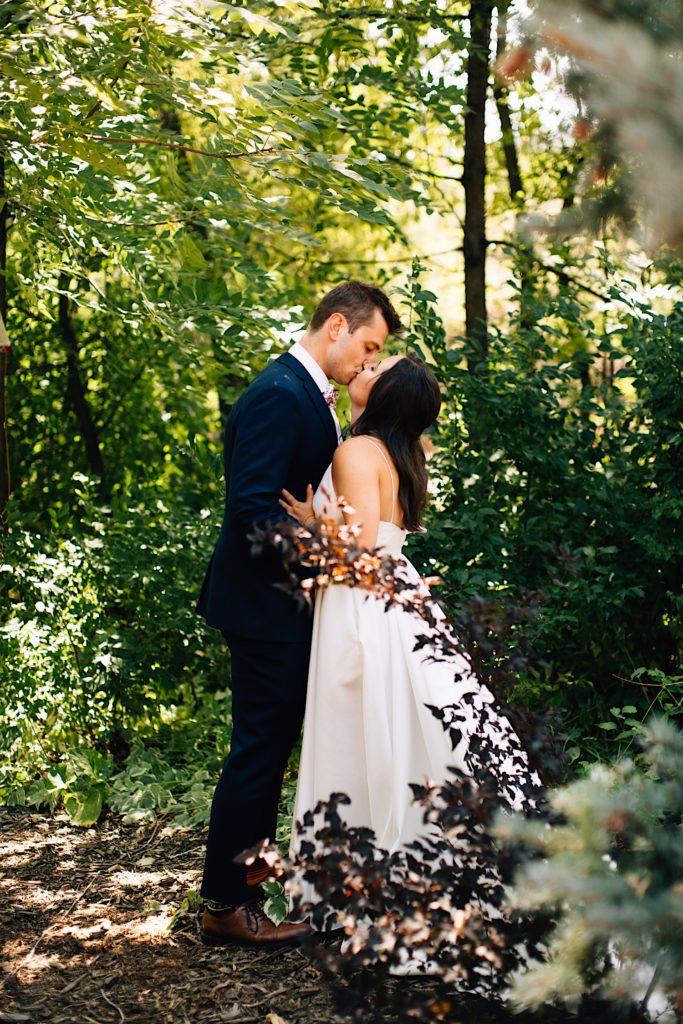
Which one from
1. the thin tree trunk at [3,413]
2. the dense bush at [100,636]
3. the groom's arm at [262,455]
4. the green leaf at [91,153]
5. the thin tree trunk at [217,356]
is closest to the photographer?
the groom's arm at [262,455]

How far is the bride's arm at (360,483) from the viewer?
335cm

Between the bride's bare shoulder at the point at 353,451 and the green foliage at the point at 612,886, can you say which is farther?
the bride's bare shoulder at the point at 353,451

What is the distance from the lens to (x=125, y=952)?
11.5 feet

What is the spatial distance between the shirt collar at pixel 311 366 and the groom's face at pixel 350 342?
66 mm

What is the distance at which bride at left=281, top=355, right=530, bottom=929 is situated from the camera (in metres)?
3.33

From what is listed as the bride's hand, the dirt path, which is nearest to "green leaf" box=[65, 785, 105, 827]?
the dirt path

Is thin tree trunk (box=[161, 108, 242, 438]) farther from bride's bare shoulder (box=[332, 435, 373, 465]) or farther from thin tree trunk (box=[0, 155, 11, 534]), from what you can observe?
bride's bare shoulder (box=[332, 435, 373, 465])

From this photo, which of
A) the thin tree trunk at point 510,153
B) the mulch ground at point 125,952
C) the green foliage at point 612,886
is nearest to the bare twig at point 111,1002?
the mulch ground at point 125,952

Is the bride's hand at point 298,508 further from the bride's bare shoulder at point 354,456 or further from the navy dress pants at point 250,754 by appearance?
the navy dress pants at point 250,754

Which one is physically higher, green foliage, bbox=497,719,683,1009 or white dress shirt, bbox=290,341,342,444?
white dress shirt, bbox=290,341,342,444

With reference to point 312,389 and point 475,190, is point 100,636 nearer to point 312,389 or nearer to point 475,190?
point 312,389

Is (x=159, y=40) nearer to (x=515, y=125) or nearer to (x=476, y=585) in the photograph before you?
(x=476, y=585)

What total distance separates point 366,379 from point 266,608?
838 mm

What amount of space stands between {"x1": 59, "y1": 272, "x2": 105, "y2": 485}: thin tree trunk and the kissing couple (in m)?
3.87
